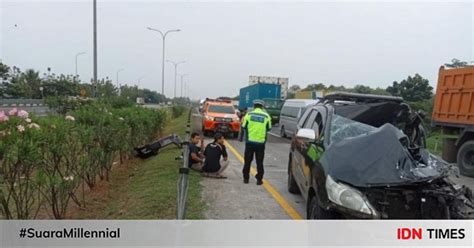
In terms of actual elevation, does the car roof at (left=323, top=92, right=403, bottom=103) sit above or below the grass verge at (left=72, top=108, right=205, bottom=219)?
above

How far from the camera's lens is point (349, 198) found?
3982 mm

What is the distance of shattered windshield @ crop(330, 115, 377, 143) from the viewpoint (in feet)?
17.0

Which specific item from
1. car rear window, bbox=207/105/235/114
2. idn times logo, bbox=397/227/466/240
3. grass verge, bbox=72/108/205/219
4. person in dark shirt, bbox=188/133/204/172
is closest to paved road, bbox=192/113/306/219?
grass verge, bbox=72/108/205/219

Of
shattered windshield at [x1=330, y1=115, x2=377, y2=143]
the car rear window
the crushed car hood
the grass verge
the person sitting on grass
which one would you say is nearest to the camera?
the crushed car hood

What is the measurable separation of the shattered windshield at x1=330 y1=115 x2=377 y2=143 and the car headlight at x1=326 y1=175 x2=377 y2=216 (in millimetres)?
1069

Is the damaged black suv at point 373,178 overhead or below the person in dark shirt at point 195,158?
overhead

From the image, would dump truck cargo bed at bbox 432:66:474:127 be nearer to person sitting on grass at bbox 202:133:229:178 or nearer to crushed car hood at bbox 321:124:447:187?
person sitting on grass at bbox 202:133:229:178

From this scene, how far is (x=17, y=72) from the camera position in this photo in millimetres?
49062

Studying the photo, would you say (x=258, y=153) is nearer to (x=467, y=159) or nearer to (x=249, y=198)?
(x=249, y=198)

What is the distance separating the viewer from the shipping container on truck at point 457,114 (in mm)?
12109

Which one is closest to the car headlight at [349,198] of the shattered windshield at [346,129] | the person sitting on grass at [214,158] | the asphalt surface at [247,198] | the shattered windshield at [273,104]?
the shattered windshield at [346,129]

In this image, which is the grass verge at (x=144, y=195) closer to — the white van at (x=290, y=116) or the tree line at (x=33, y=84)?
the white van at (x=290, y=116)

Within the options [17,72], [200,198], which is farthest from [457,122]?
[17,72]

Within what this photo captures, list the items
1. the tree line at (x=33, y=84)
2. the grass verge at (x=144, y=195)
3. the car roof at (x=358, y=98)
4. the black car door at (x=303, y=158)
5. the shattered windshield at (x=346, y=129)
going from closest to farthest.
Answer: the shattered windshield at (x=346, y=129), the black car door at (x=303, y=158), the car roof at (x=358, y=98), the grass verge at (x=144, y=195), the tree line at (x=33, y=84)
